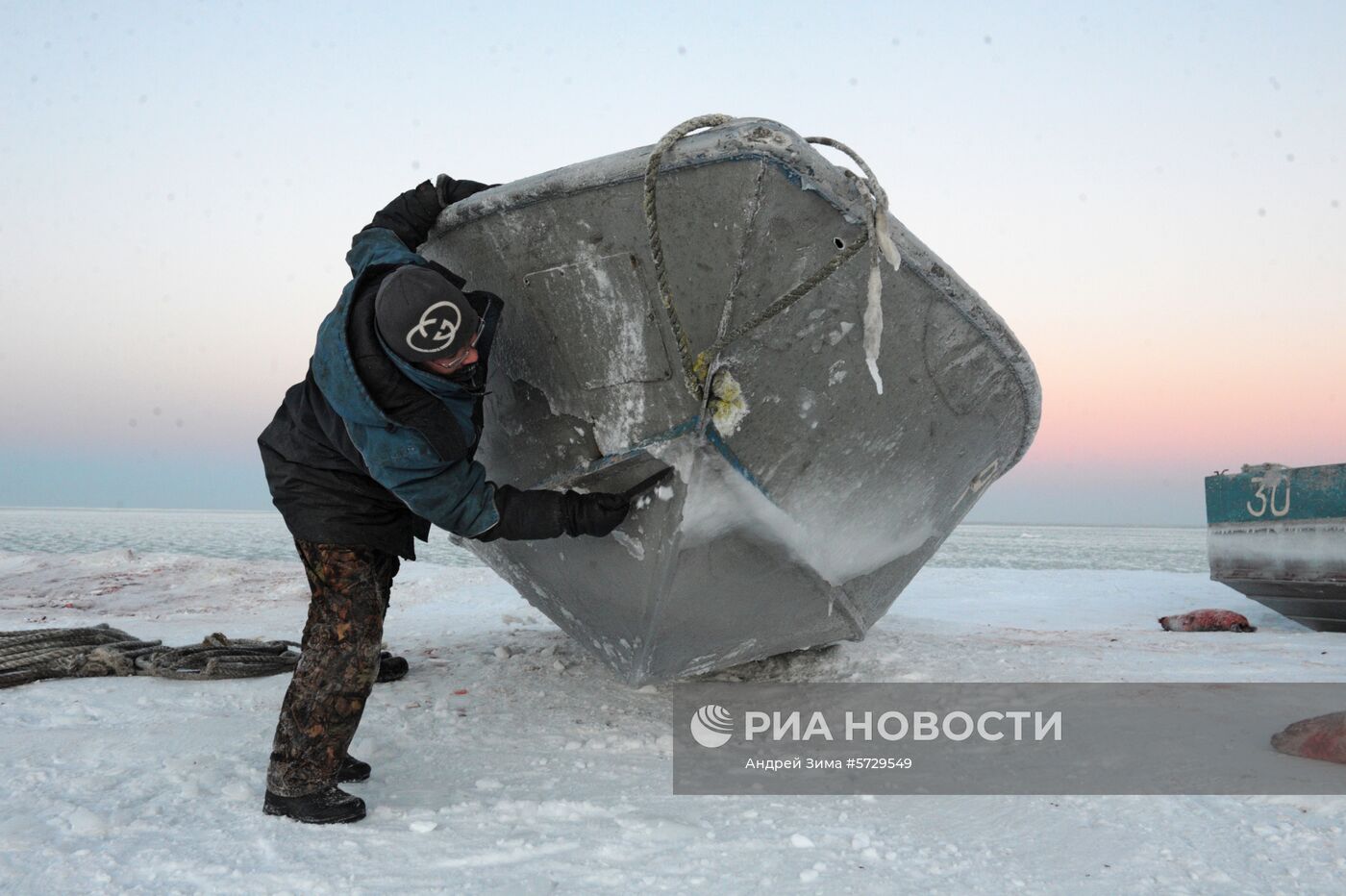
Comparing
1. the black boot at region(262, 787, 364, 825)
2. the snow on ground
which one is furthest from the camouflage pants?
the snow on ground

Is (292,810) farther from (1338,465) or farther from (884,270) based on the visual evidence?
(1338,465)

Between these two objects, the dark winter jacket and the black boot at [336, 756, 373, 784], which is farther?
the black boot at [336, 756, 373, 784]

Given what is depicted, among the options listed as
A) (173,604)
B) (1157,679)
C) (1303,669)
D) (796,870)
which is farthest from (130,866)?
(173,604)

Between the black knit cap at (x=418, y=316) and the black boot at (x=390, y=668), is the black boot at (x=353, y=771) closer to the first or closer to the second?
the black knit cap at (x=418, y=316)

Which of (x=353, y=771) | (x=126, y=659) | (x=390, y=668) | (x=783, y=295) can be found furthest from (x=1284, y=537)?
(x=126, y=659)

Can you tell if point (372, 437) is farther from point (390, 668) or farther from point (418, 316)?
point (390, 668)

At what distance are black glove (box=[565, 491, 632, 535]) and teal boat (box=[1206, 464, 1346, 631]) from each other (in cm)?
547

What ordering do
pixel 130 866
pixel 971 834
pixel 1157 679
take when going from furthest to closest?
pixel 1157 679 < pixel 971 834 < pixel 130 866

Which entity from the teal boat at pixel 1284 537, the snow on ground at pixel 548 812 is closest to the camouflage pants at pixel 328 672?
the snow on ground at pixel 548 812

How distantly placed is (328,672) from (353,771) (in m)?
0.44

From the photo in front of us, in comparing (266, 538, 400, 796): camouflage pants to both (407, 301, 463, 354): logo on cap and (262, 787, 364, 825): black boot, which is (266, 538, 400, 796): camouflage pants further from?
(407, 301, 463, 354): logo on cap

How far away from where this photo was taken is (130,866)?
6.34ft

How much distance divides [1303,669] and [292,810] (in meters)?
4.30

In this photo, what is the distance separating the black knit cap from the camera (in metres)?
2.10
